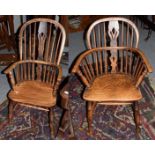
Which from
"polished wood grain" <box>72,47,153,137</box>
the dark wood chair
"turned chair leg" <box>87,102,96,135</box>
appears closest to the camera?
"polished wood grain" <box>72,47,153,137</box>

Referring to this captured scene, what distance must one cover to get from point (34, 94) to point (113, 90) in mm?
748

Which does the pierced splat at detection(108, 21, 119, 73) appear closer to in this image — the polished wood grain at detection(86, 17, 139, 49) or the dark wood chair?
the polished wood grain at detection(86, 17, 139, 49)

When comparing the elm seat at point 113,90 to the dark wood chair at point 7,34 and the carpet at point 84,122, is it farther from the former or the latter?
the dark wood chair at point 7,34

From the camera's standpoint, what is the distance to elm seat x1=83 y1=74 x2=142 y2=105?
2549 mm

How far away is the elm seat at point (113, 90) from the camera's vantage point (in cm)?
255

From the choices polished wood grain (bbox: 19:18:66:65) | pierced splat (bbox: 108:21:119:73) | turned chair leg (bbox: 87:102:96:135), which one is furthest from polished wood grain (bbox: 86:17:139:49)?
turned chair leg (bbox: 87:102:96:135)

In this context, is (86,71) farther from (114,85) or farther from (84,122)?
(84,122)

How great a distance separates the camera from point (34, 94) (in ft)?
8.92

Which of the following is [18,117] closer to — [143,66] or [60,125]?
[60,125]

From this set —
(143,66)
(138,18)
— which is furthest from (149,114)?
(138,18)

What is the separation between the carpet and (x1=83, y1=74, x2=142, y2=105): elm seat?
34 centimetres

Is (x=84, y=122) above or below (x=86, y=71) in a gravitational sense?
below

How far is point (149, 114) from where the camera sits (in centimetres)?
306

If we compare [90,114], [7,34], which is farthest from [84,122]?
[7,34]
